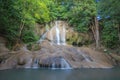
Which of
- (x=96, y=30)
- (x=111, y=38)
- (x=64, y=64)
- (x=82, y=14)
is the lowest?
(x=64, y=64)

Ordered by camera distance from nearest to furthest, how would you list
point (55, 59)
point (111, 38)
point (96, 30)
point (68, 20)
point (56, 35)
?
1. point (55, 59)
2. point (111, 38)
3. point (96, 30)
4. point (56, 35)
5. point (68, 20)

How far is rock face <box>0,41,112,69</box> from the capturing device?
2359cm

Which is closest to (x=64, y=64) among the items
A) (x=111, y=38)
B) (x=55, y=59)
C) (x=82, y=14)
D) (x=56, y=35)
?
(x=55, y=59)

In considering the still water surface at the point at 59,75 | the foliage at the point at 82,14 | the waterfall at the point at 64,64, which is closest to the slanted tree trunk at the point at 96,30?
the foliage at the point at 82,14

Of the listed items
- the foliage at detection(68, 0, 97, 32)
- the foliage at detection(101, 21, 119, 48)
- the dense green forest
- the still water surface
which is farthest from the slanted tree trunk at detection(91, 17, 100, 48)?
the still water surface

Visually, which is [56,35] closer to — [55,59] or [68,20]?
[68,20]

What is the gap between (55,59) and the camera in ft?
78.7

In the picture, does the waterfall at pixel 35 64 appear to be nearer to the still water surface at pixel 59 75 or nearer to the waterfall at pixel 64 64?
the waterfall at pixel 64 64

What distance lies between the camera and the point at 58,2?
41.5m

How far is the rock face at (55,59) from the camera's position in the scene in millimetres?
23594

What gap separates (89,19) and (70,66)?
43.9 ft

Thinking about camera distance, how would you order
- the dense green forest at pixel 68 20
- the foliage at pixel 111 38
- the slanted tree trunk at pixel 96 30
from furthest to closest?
1. the slanted tree trunk at pixel 96 30
2. the foliage at pixel 111 38
3. the dense green forest at pixel 68 20

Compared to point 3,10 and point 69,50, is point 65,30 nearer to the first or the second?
point 69,50

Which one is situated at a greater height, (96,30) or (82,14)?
(82,14)
